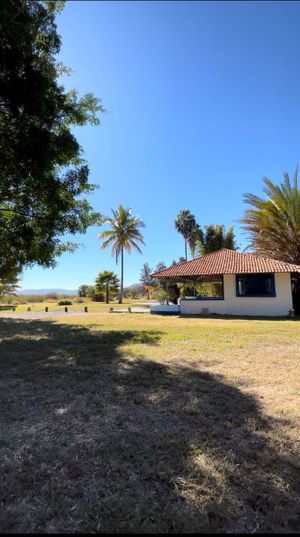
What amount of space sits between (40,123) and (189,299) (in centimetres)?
1493

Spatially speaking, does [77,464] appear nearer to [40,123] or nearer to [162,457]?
[162,457]

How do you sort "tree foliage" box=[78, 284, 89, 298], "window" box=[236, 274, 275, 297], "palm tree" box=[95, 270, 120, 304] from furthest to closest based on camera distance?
"tree foliage" box=[78, 284, 89, 298]
"palm tree" box=[95, 270, 120, 304]
"window" box=[236, 274, 275, 297]

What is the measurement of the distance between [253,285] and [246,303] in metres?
1.18

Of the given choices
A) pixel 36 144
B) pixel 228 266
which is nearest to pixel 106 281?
pixel 228 266

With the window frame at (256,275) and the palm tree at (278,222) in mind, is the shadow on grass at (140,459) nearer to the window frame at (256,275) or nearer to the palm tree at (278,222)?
the window frame at (256,275)

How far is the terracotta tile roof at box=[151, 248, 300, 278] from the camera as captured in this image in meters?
19.3

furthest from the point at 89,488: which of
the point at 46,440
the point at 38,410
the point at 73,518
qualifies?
the point at 38,410

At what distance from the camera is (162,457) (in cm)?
329

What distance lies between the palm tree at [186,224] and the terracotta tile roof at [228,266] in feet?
92.2

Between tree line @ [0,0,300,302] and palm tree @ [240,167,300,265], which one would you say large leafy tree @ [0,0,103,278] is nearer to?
tree line @ [0,0,300,302]

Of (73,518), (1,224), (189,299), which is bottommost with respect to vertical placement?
(73,518)

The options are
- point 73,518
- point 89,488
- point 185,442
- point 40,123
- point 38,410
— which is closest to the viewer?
point 73,518

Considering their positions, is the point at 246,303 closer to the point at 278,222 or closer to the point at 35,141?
the point at 278,222

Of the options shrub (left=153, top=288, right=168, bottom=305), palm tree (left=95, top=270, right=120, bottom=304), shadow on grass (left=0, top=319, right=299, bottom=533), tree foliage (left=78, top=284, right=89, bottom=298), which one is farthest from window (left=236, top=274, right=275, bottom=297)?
tree foliage (left=78, top=284, right=89, bottom=298)
